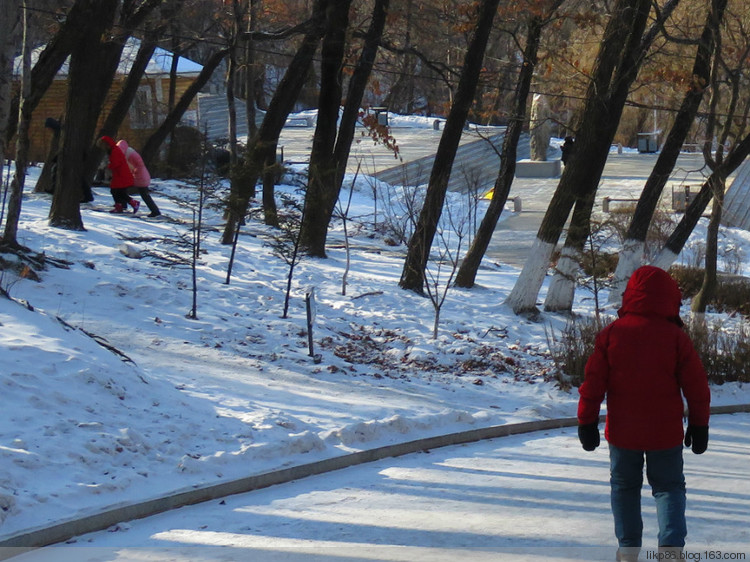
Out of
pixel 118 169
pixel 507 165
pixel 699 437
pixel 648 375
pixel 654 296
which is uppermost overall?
pixel 507 165

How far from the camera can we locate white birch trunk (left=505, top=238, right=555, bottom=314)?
15234mm

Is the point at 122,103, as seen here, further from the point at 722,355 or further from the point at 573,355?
the point at 722,355

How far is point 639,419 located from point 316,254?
42.4 ft

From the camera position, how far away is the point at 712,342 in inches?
452

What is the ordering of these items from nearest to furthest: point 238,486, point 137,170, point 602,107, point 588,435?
point 588,435, point 238,486, point 602,107, point 137,170

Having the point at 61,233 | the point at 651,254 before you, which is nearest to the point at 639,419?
the point at 61,233

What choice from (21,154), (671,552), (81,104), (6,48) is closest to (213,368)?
(6,48)

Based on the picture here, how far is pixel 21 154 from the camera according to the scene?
13211 millimetres

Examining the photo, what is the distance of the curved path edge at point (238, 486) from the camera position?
5.38 m

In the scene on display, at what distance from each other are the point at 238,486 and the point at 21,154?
8.40 m

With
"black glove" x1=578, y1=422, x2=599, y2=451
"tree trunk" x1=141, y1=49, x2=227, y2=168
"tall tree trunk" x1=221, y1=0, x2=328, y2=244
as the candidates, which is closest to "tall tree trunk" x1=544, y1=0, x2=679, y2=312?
"tall tree trunk" x1=221, y1=0, x2=328, y2=244

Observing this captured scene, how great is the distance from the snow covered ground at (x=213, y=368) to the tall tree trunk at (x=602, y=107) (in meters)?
2.03

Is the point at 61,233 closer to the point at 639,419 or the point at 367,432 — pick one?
the point at 367,432

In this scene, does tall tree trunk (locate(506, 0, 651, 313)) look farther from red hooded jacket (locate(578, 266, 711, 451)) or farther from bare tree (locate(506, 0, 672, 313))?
red hooded jacket (locate(578, 266, 711, 451))
